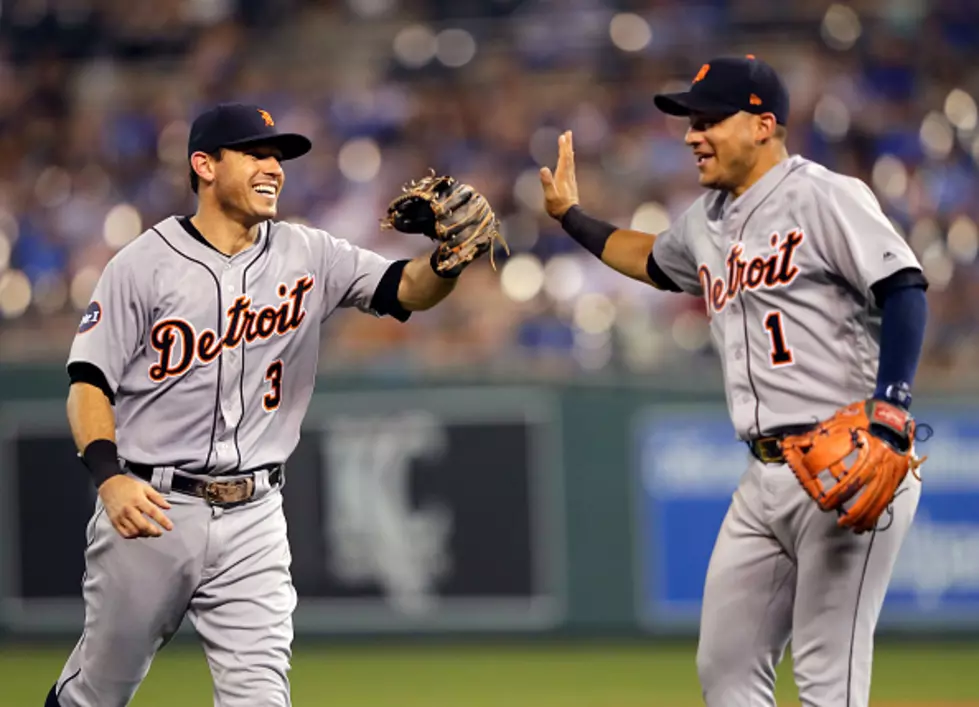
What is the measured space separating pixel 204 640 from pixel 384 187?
286 inches

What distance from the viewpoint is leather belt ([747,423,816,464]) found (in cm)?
414

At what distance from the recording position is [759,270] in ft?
13.8

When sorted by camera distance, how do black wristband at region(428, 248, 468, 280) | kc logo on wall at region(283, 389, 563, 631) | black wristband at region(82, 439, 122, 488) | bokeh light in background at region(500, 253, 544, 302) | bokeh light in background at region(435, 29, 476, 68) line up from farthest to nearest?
bokeh light in background at region(435, 29, 476, 68), bokeh light in background at region(500, 253, 544, 302), kc logo on wall at region(283, 389, 563, 631), black wristband at region(428, 248, 468, 280), black wristband at region(82, 439, 122, 488)

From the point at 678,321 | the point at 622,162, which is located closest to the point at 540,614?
the point at 678,321

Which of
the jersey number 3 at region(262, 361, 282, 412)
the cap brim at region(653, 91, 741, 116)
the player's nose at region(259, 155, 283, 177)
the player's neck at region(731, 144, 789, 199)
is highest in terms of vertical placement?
the cap brim at region(653, 91, 741, 116)

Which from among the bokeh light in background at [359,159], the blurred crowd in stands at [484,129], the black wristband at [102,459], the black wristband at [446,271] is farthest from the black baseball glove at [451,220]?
the bokeh light in background at [359,159]

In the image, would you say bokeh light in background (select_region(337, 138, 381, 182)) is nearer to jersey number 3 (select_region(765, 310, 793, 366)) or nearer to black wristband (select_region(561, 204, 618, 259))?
black wristband (select_region(561, 204, 618, 259))

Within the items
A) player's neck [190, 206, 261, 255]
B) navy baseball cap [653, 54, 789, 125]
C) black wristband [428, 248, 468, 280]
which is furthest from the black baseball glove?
navy baseball cap [653, 54, 789, 125]

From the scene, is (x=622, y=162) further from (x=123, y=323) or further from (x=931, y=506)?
(x=123, y=323)

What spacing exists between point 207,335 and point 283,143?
601 mm

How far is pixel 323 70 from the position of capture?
12656mm

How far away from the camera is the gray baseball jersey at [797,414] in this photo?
4027 mm

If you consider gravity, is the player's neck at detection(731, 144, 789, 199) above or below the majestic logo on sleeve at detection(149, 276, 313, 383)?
above

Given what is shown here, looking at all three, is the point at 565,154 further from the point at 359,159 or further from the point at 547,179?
the point at 359,159
